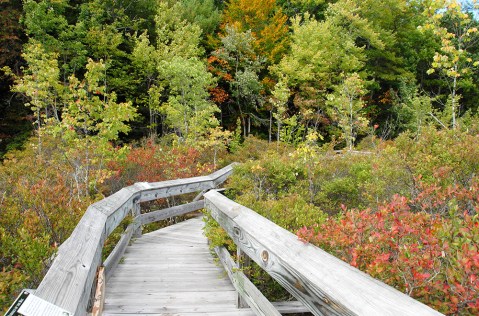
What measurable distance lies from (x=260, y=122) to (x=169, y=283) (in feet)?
78.5

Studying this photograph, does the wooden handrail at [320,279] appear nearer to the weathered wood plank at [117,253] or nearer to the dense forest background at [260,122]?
the dense forest background at [260,122]

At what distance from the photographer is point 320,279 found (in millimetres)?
1731

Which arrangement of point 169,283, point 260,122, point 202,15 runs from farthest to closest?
point 260,122
point 202,15
point 169,283

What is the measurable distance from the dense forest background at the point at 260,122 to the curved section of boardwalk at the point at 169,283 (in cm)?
90

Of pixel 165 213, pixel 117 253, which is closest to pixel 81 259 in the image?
pixel 117 253

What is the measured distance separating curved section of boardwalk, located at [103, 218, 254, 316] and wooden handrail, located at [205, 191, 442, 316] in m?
1.01

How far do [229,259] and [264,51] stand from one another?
80.7ft

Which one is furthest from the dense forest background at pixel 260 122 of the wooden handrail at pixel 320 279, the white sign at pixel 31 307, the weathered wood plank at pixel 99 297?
the white sign at pixel 31 307

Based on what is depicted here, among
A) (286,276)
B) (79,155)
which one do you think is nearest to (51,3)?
(79,155)

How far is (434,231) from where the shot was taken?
230 cm

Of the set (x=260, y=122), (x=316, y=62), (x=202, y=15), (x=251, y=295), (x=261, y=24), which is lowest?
(x=251, y=295)

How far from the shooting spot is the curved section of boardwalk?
11.5 feet

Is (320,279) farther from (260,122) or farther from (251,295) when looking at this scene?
(260,122)

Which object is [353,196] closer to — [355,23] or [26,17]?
[26,17]
